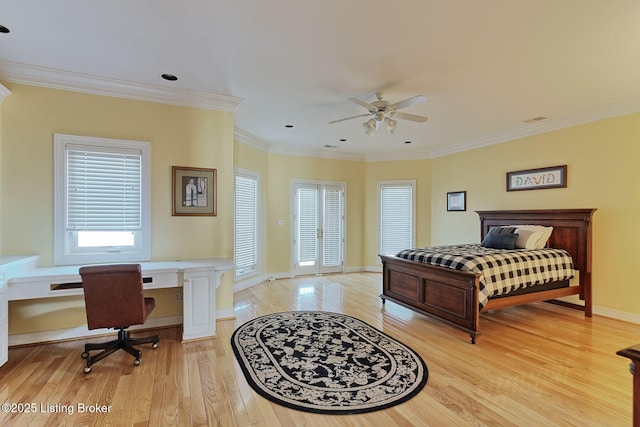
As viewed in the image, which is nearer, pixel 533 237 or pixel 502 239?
pixel 533 237

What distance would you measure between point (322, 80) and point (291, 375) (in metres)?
2.83

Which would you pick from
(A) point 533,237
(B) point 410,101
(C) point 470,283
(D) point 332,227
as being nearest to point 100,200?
(B) point 410,101

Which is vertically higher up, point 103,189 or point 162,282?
point 103,189

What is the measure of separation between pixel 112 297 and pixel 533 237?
197 inches

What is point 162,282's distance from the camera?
322 cm

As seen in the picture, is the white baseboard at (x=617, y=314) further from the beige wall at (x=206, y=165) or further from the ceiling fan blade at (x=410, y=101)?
the ceiling fan blade at (x=410, y=101)

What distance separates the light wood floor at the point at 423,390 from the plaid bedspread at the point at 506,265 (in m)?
0.54

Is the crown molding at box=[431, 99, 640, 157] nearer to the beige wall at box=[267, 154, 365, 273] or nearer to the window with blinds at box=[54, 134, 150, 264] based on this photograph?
the beige wall at box=[267, 154, 365, 273]

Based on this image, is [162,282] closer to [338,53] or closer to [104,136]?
[104,136]

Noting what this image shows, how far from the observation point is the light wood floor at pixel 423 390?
206cm

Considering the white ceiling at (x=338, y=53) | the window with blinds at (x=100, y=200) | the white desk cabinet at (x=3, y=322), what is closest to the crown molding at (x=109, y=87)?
the white ceiling at (x=338, y=53)

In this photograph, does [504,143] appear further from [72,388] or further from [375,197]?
[72,388]

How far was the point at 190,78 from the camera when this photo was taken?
333 centimetres

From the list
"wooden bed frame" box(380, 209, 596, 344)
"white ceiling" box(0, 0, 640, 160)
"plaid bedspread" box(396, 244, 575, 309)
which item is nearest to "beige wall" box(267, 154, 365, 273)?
"white ceiling" box(0, 0, 640, 160)
